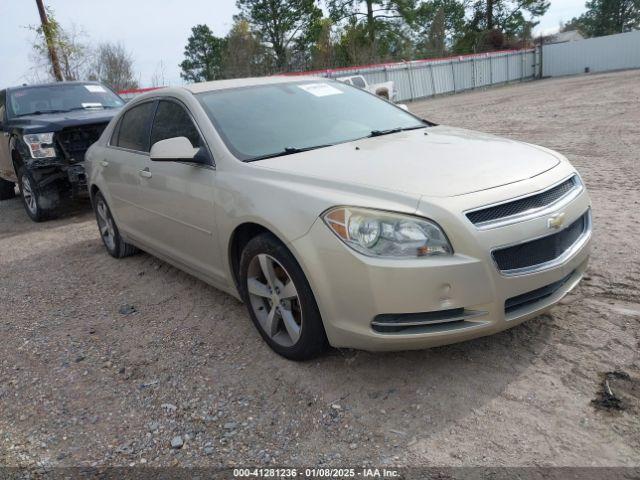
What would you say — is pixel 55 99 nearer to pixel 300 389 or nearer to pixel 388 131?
pixel 388 131

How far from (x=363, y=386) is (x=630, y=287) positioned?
198cm

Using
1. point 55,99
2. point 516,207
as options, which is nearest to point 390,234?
point 516,207

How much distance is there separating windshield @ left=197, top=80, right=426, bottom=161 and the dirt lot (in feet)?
4.07

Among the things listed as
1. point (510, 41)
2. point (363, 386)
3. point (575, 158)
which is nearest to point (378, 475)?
point (363, 386)

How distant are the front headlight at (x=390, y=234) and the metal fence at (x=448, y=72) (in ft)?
74.9

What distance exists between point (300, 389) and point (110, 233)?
3449 millimetres

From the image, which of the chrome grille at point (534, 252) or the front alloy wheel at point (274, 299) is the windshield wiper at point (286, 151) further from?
the chrome grille at point (534, 252)

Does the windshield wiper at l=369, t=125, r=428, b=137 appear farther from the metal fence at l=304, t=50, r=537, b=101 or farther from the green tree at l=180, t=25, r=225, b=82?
the green tree at l=180, t=25, r=225, b=82

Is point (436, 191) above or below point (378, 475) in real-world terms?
above

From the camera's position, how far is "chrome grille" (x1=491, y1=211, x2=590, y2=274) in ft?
8.67


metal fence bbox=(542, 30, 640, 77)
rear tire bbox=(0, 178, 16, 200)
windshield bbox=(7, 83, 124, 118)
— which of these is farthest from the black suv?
metal fence bbox=(542, 30, 640, 77)

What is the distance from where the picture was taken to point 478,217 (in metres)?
2.63

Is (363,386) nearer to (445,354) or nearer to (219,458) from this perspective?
(445,354)

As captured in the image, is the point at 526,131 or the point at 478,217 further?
the point at 526,131
